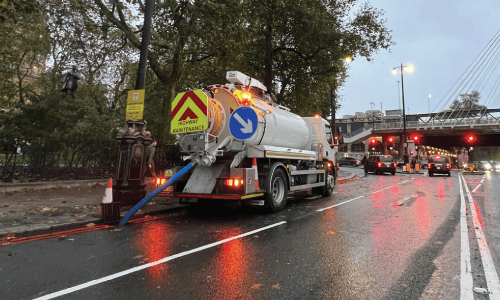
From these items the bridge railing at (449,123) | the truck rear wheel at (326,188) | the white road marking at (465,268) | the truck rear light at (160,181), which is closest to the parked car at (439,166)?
the truck rear wheel at (326,188)

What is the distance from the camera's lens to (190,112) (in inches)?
299

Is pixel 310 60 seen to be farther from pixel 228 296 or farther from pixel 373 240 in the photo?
pixel 228 296

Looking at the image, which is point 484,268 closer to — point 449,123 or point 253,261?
point 253,261

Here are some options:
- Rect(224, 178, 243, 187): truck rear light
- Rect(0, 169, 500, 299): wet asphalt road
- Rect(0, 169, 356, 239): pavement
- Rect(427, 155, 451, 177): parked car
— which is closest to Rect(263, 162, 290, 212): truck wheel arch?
Rect(0, 169, 500, 299): wet asphalt road

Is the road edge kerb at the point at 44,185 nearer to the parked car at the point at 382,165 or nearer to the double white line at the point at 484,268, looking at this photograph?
the double white line at the point at 484,268

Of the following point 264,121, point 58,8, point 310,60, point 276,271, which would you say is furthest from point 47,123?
point 276,271

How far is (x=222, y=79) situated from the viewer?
17.3 m

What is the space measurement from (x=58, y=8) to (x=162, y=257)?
1619 centimetres

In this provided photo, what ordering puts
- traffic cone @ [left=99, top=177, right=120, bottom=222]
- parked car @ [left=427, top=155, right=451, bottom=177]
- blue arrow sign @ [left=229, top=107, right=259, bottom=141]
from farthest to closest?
parked car @ [left=427, top=155, right=451, bottom=177]
blue arrow sign @ [left=229, top=107, right=259, bottom=141]
traffic cone @ [left=99, top=177, right=120, bottom=222]

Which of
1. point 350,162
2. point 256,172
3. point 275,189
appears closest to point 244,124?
point 256,172

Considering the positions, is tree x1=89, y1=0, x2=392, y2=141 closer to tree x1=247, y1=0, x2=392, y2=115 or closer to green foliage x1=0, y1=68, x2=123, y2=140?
tree x1=247, y1=0, x2=392, y2=115

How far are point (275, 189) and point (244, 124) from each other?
81.1 inches

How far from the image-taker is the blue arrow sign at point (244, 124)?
7.68 metres

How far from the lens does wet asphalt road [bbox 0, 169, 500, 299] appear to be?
3.37 metres
